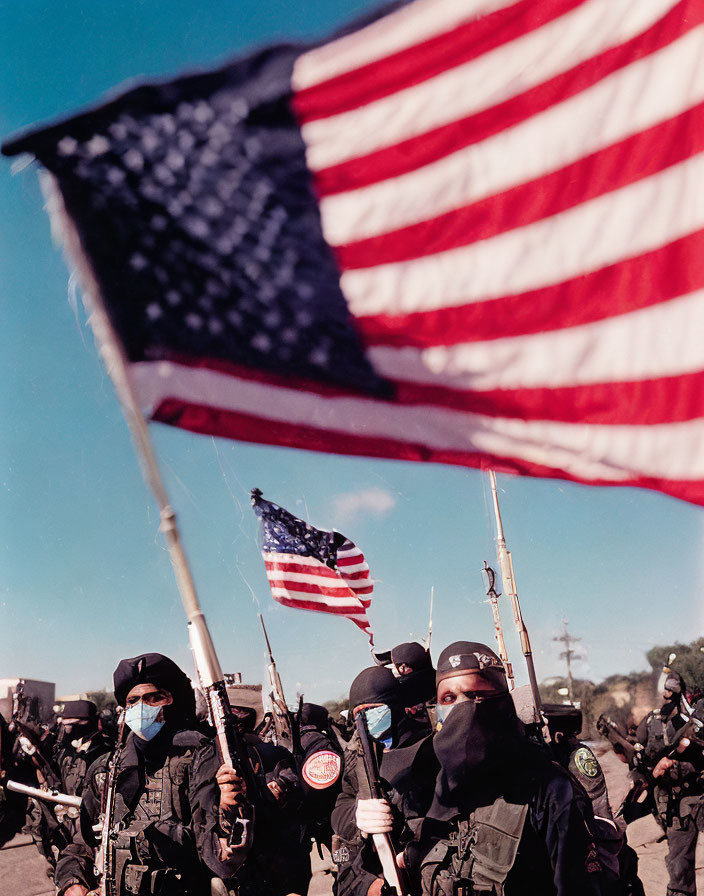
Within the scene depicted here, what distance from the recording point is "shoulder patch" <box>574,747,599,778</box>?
587 centimetres

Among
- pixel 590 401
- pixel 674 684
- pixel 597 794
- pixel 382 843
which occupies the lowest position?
pixel 597 794

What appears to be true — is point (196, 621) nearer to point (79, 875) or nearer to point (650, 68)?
point (650, 68)

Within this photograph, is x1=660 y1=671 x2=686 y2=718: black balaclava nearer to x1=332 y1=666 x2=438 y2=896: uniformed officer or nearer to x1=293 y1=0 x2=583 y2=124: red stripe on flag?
x1=332 y1=666 x2=438 y2=896: uniformed officer

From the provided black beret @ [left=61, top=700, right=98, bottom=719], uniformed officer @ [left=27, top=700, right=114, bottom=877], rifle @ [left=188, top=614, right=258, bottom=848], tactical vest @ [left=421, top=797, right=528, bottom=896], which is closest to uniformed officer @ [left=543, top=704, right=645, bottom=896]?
tactical vest @ [left=421, top=797, right=528, bottom=896]

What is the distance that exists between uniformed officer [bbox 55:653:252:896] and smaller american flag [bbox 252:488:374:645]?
3.94 m

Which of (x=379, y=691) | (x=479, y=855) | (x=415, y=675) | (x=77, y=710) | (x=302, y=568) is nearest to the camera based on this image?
(x=479, y=855)

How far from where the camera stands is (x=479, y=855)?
3.94m

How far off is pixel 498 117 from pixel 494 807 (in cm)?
291

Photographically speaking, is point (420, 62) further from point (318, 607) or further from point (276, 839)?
point (318, 607)

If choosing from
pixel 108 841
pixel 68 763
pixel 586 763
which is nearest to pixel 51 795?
pixel 68 763

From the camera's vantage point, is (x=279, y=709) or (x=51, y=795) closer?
(x=51, y=795)

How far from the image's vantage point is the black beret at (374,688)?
19.9 feet

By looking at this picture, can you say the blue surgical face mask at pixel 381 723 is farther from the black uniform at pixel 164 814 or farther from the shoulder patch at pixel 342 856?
the black uniform at pixel 164 814

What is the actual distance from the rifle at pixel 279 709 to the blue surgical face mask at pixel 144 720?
11.5 ft
